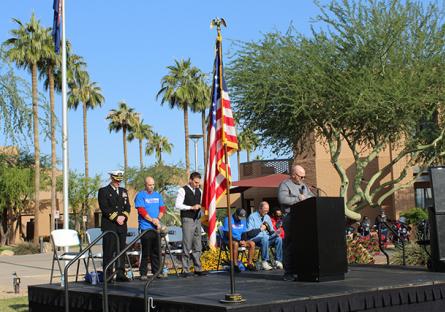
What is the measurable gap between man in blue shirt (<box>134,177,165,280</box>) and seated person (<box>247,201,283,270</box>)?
2.63 m

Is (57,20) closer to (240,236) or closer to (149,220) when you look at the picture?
(240,236)

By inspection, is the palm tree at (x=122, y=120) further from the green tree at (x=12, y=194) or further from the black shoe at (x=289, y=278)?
the black shoe at (x=289, y=278)

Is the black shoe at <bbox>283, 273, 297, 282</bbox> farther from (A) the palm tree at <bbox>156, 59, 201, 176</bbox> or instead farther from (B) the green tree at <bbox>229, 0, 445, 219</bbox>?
(A) the palm tree at <bbox>156, 59, 201, 176</bbox>

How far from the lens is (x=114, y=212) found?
1127 centimetres

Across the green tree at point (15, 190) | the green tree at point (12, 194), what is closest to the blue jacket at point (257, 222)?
the green tree at point (15, 190)

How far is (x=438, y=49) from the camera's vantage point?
21.8 metres

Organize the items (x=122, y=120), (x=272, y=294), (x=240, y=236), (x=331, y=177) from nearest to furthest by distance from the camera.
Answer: (x=272, y=294) < (x=240, y=236) < (x=331, y=177) < (x=122, y=120)

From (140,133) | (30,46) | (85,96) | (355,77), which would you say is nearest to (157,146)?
(140,133)

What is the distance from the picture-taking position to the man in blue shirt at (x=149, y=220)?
38.2 feet

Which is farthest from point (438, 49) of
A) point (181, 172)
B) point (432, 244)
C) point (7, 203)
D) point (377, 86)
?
point (7, 203)

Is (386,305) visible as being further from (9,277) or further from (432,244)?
(9,277)

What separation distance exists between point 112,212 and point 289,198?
283 centimetres

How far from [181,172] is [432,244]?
4453 cm

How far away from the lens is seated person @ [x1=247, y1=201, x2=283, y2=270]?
13.8m
